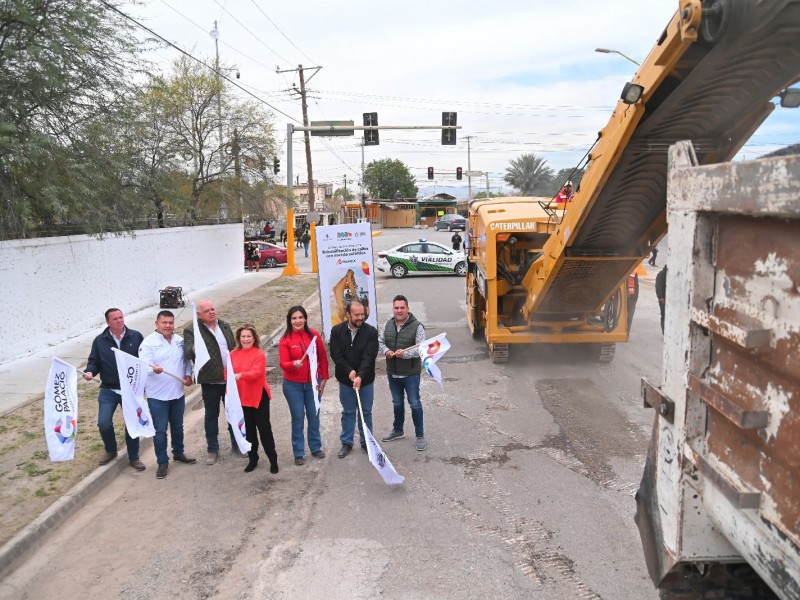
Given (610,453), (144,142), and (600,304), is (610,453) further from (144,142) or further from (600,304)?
(144,142)

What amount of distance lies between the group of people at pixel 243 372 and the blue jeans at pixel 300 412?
0.01m

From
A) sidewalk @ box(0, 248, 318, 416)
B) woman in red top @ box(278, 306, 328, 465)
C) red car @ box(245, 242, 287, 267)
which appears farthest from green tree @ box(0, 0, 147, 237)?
red car @ box(245, 242, 287, 267)

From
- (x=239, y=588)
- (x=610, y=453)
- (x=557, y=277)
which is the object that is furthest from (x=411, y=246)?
(x=239, y=588)

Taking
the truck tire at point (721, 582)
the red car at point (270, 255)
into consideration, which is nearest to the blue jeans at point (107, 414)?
the truck tire at point (721, 582)

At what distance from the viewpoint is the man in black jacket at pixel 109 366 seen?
21.0 feet

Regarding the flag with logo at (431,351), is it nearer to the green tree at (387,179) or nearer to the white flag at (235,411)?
the white flag at (235,411)

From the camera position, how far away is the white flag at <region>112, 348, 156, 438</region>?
6312 mm

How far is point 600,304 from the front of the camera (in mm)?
9531

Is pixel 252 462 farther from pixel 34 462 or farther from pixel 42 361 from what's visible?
pixel 42 361

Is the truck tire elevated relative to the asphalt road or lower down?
elevated

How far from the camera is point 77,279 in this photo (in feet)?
43.7

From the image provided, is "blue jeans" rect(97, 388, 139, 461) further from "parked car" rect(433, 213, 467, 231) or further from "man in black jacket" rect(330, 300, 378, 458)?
"parked car" rect(433, 213, 467, 231)

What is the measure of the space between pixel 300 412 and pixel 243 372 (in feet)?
2.45

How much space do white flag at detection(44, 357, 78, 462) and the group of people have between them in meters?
Result: 0.30
